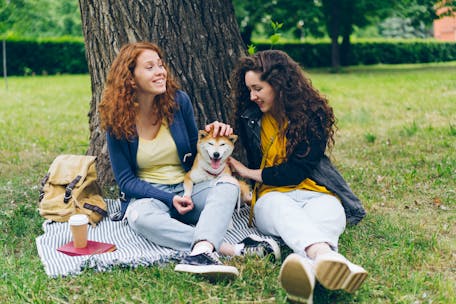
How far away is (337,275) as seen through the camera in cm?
276

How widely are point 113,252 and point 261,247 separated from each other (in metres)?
0.91

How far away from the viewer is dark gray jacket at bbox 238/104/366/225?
3678mm

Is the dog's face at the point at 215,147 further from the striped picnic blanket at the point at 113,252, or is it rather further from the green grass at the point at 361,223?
the green grass at the point at 361,223

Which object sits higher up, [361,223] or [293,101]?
[293,101]

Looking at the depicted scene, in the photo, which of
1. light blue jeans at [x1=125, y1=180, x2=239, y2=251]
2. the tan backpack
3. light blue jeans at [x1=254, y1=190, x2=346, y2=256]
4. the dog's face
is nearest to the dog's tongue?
the dog's face

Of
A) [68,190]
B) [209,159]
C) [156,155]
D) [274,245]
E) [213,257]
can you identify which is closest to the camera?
[213,257]

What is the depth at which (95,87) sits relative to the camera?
500 cm

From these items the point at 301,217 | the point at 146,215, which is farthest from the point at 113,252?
the point at 301,217

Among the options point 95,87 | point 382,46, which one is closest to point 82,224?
point 95,87

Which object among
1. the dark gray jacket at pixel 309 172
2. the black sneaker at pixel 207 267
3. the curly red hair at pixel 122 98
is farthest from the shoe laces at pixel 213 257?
the curly red hair at pixel 122 98

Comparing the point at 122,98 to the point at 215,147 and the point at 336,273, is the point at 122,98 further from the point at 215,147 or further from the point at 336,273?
the point at 336,273

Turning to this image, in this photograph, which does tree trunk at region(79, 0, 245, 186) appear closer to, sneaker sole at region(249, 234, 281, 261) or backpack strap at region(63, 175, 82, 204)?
backpack strap at region(63, 175, 82, 204)

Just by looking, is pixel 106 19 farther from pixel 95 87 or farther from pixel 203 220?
pixel 203 220

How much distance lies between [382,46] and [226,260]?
27.0 m
